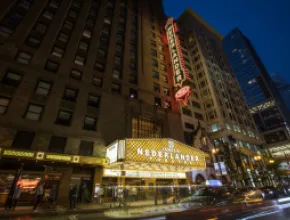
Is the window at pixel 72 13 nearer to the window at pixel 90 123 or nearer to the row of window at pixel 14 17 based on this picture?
the row of window at pixel 14 17

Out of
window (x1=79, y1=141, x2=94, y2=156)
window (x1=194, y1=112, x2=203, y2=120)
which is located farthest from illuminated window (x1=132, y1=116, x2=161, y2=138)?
window (x1=194, y1=112, x2=203, y2=120)

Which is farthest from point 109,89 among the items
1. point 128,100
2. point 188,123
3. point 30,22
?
point 188,123

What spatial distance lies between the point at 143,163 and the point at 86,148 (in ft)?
26.0

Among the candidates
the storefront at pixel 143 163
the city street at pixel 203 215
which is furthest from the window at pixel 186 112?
the city street at pixel 203 215

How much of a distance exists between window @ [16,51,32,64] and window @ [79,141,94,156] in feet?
43.4

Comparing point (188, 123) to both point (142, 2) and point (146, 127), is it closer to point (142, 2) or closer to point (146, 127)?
point (146, 127)

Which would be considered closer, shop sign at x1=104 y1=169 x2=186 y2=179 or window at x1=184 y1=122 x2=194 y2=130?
shop sign at x1=104 y1=169 x2=186 y2=179

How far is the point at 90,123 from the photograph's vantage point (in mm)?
21266

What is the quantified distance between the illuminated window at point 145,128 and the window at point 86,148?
22.3 feet

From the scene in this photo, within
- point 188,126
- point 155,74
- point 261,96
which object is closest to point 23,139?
point 155,74

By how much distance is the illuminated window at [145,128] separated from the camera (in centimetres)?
2491

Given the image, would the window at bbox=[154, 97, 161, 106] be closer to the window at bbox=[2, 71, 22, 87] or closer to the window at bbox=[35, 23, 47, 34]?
the window at bbox=[2, 71, 22, 87]

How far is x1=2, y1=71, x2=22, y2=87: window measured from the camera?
1780 centimetres

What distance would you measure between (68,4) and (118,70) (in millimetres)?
15271
